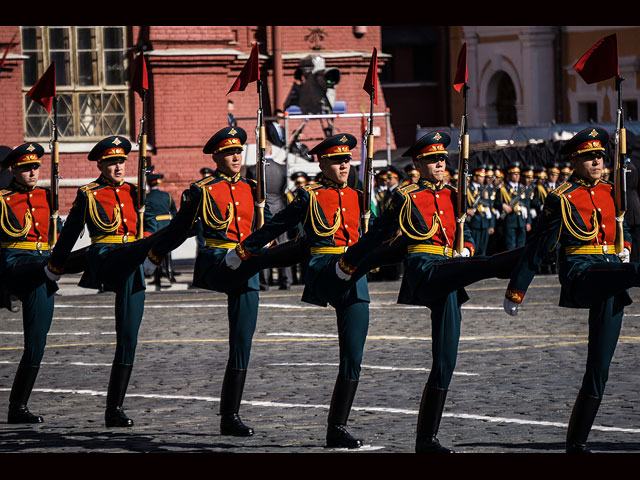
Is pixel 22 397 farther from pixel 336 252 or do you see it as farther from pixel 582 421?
pixel 582 421

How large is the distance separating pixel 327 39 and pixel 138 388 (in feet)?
59.4

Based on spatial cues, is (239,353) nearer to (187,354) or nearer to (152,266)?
(152,266)

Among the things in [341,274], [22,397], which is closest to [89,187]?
[22,397]

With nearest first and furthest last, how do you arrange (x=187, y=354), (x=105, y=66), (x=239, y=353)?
1. (x=239, y=353)
2. (x=187, y=354)
3. (x=105, y=66)

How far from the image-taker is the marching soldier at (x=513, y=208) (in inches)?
957

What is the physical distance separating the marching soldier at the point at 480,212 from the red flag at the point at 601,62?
14393 millimetres

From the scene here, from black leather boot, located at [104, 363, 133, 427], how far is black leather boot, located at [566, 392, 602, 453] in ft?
10.2

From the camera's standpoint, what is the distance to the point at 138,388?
1212cm

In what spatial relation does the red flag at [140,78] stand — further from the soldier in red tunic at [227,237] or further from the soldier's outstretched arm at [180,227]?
the soldier's outstretched arm at [180,227]

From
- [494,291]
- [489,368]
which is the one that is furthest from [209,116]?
[489,368]

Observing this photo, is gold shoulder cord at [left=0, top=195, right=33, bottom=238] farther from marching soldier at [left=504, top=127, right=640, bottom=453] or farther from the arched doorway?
the arched doorway

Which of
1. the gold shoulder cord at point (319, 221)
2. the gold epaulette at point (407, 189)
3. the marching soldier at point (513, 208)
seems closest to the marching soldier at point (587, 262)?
the gold epaulette at point (407, 189)

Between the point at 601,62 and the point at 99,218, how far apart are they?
11.8 ft

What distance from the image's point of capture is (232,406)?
10.1 metres
